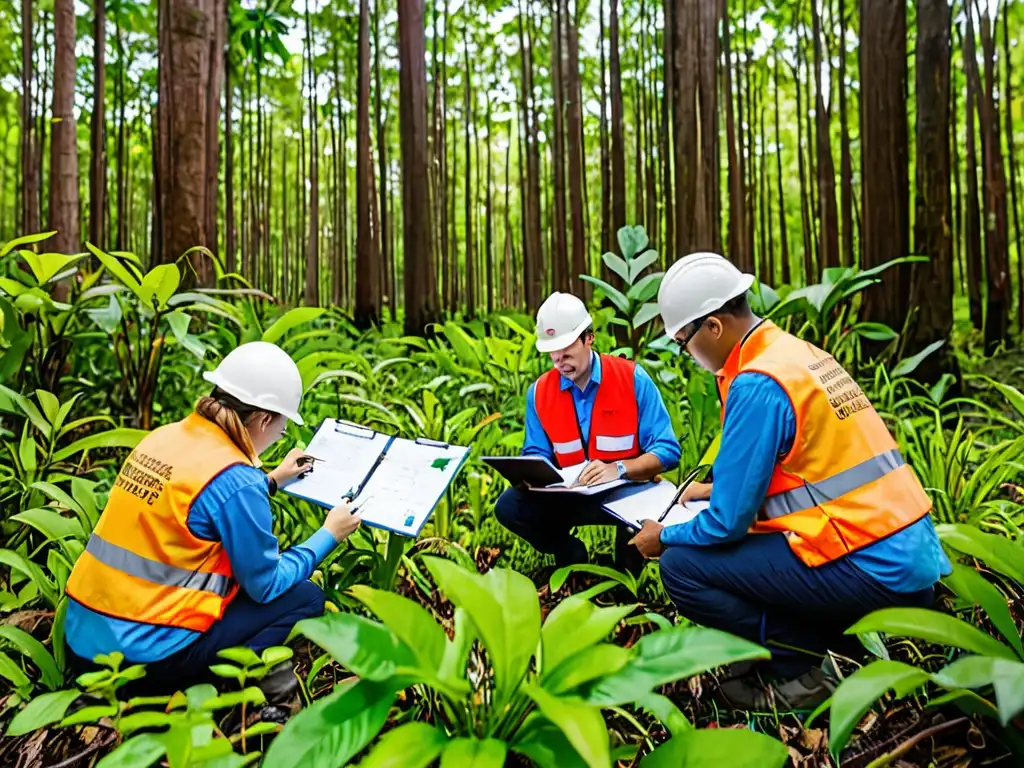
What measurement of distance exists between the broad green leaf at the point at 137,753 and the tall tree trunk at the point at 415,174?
6.30m

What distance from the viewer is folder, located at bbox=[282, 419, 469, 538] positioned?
7.50 ft

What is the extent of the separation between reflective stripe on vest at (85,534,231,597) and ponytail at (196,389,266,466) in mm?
373

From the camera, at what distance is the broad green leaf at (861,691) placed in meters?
1.29

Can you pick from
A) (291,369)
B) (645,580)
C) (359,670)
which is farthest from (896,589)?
(291,369)

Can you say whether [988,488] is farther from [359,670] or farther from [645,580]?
[359,670]

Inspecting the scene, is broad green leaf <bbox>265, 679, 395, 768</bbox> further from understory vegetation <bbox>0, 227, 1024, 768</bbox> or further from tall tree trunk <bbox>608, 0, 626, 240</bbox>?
tall tree trunk <bbox>608, 0, 626, 240</bbox>

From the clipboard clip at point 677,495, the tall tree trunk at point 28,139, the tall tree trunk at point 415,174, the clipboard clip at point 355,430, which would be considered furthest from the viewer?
the tall tree trunk at point 28,139

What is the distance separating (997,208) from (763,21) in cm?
662

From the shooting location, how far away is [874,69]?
499 cm

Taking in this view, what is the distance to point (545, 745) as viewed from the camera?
4.42 ft

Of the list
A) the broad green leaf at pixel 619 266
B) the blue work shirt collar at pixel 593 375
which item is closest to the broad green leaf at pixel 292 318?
the blue work shirt collar at pixel 593 375

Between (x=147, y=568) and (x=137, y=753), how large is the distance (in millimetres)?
742

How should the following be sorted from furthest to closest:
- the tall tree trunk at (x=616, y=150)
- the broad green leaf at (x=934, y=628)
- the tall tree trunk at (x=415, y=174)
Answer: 1. the tall tree trunk at (x=616, y=150)
2. the tall tree trunk at (x=415, y=174)
3. the broad green leaf at (x=934, y=628)

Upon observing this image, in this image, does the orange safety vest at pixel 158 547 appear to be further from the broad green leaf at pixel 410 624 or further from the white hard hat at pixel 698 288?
the white hard hat at pixel 698 288
